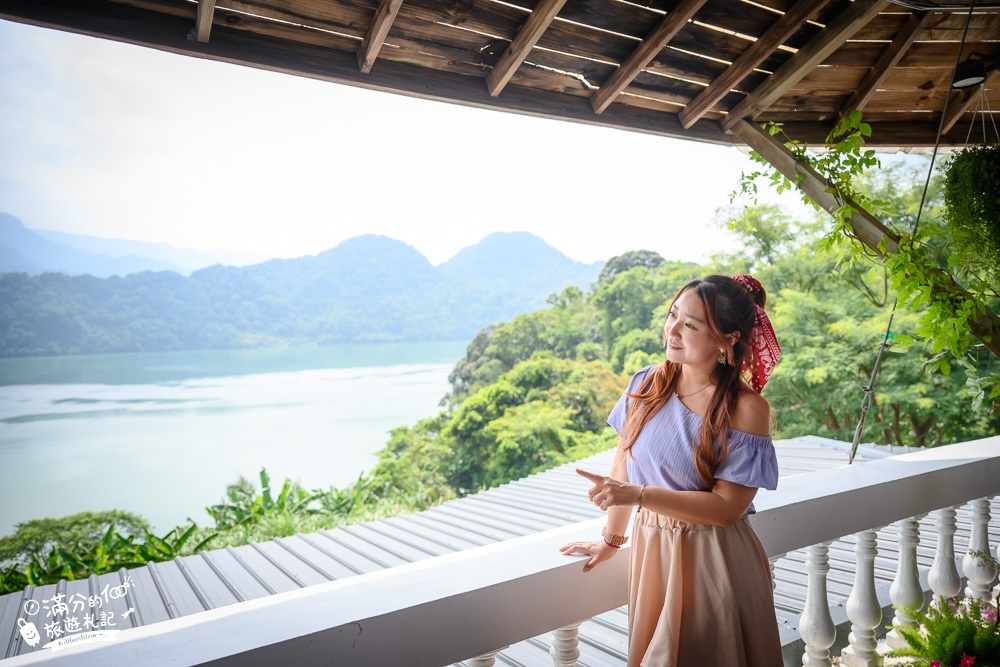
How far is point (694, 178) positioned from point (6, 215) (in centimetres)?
3270

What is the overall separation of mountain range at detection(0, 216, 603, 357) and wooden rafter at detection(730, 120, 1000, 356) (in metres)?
28.4

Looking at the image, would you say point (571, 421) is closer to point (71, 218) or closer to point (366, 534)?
point (366, 534)

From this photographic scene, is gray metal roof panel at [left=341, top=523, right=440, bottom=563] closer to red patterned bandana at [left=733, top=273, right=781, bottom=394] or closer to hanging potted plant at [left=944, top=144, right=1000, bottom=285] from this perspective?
hanging potted plant at [left=944, top=144, right=1000, bottom=285]

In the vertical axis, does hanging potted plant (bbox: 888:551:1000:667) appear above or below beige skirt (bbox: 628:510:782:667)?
below

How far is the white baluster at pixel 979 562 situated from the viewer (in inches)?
76.7

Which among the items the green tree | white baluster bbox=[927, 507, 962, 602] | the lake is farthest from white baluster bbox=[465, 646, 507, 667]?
the lake

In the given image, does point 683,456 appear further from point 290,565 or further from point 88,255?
point 88,255

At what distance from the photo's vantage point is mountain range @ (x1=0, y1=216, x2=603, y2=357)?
27391 millimetres

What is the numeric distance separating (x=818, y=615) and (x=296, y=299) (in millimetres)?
35367

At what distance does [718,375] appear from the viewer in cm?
127

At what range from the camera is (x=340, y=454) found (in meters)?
29.0

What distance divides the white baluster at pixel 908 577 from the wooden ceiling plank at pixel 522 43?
1.70 meters

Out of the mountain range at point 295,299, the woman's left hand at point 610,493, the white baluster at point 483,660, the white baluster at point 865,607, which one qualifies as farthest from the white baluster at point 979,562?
the mountain range at point 295,299

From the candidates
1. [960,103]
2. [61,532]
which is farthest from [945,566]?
[61,532]
